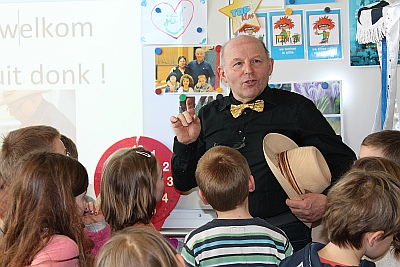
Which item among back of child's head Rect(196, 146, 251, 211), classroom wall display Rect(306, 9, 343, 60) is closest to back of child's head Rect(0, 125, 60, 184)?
back of child's head Rect(196, 146, 251, 211)

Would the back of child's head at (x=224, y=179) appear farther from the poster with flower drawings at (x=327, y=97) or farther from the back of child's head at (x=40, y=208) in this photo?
the poster with flower drawings at (x=327, y=97)

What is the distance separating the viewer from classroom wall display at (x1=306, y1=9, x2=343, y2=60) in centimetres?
276

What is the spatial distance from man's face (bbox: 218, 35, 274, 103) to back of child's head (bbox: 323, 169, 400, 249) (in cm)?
87

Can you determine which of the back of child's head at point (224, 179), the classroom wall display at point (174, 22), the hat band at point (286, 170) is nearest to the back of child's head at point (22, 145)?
the back of child's head at point (224, 179)

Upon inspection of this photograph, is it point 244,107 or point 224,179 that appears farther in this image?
point 244,107

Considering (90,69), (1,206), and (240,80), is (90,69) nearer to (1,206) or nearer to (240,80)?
(240,80)

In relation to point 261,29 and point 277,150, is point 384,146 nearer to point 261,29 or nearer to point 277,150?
point 277,150

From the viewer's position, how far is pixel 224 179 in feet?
6.08

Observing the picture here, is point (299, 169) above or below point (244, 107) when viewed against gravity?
below

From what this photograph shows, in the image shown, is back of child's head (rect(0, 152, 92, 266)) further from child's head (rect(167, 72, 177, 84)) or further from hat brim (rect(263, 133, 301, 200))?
child's head (rect(167, 72, 177, 84))

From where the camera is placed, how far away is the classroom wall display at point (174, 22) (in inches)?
112

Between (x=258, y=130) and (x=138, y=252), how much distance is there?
1.38 metres

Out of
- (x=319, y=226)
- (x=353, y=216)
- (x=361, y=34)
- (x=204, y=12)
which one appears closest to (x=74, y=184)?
(x=353, y=216)

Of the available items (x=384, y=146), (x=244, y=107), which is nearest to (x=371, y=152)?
(x=384, y=146)
